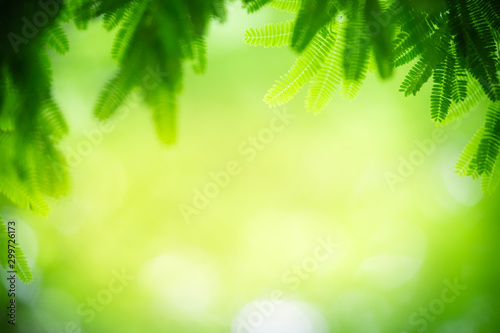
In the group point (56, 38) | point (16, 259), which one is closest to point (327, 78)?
point (56, 38)

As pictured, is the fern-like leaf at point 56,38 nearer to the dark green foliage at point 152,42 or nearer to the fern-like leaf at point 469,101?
the dark green foliage at point 152,42

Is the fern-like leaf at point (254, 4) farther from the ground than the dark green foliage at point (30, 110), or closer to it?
farther from the ground

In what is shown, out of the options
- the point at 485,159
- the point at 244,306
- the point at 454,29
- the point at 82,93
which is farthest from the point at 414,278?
the point at 82,93

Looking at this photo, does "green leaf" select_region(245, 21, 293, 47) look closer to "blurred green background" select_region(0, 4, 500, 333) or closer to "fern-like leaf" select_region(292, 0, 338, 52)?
"fern-like leaf" select_region(292, 0, 338, 52)

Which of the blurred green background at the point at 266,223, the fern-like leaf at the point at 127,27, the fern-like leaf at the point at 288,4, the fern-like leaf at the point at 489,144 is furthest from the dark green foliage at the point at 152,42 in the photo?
the blurred green background at the point at 266,223

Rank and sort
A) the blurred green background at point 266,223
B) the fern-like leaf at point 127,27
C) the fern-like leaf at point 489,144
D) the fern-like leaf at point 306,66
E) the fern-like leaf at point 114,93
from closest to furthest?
1. the fern-like leaf at point 114,93
2. the fern-like leaf at point 127,27
3. the fern-like leaf at point 306,66
4. the fern-like leaf at point 489,144
5. the blurred green background at point 266,223

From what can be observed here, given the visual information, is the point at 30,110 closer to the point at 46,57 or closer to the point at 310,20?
the point at 46,57

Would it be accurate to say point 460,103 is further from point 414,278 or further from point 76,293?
point 76,293
